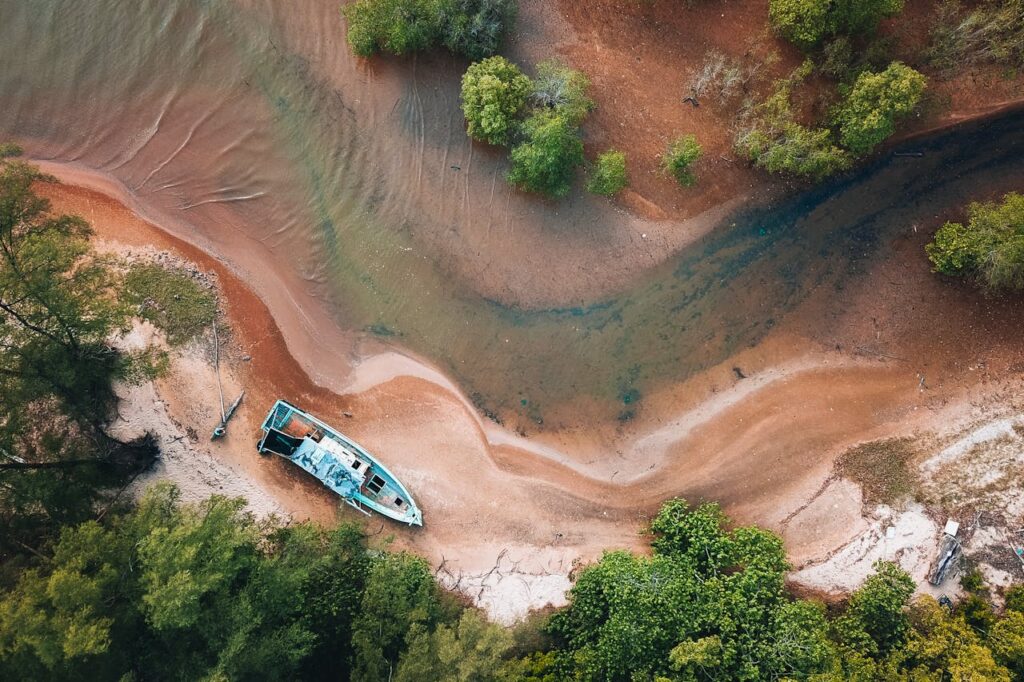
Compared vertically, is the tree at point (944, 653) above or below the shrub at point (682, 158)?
below

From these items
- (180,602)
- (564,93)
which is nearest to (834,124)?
(564,93)

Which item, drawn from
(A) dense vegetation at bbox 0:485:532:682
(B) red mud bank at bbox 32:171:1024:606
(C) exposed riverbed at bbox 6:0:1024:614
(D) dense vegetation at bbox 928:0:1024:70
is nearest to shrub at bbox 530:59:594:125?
(C) exposed riverbed at bbox 6:0:1024:614

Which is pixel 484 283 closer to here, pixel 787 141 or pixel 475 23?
pixel 475 23

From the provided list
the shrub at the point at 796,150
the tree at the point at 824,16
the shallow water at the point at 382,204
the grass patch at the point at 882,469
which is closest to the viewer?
the tree at the point at 824,16

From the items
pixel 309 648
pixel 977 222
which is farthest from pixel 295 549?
pixel 977 222

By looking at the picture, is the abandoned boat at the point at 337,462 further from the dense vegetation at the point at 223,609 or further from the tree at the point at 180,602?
the tree at the point at 180,602

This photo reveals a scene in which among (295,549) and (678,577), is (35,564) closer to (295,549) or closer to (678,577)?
(295,549)

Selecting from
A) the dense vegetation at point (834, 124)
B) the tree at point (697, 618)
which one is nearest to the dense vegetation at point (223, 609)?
the tree at point (697, 618)
